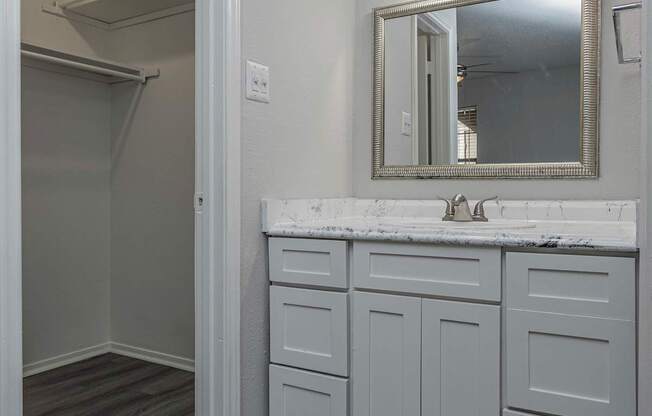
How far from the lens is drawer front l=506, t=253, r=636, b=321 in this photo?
1.25m

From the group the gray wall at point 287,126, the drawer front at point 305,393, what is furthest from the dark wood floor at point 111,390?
the gray wall at point 287,126

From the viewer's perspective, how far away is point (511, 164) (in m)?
1.95

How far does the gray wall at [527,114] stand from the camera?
1.85 m

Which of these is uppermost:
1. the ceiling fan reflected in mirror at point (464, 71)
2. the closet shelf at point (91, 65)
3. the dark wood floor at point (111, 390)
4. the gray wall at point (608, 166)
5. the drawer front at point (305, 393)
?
the closet shelf at point (91, 65)

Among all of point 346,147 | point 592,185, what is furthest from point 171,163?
point 592,185

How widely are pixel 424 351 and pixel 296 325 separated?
420 millimetres

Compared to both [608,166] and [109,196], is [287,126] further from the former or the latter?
[109,196]

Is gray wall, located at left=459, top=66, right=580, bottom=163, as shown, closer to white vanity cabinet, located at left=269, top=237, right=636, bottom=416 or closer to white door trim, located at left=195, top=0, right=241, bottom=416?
white vanity cabinet, located at left=269, top=237, right=636, bottom=416

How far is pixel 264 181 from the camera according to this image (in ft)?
5.72

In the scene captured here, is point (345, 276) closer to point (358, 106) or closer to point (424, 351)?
point (424, 351)

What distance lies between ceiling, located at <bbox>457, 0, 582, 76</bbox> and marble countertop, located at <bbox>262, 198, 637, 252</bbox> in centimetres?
51

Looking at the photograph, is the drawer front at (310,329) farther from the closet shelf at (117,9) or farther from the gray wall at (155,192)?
the closet shelf at (117,9)

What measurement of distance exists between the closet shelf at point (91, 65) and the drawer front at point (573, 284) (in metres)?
2.30

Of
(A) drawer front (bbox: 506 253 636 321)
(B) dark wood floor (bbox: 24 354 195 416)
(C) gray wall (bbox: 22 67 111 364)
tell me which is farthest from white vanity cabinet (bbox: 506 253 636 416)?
(C) gray wall (bbox: 22 67 111 364)
